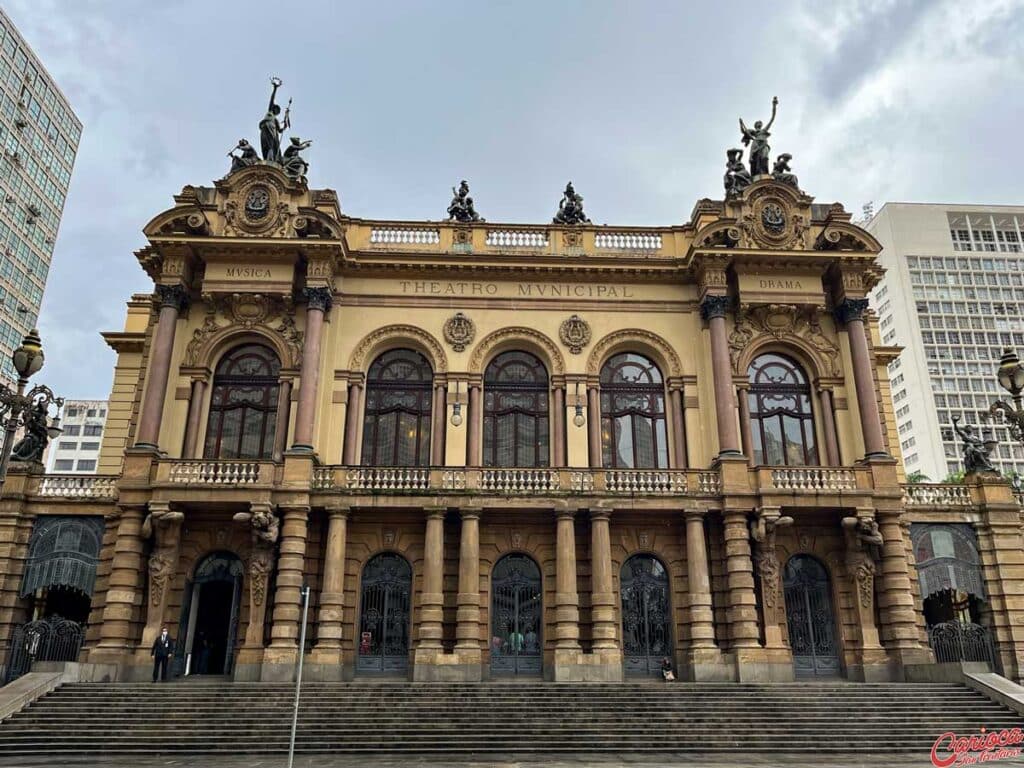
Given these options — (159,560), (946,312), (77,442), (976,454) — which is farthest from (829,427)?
(77,442)

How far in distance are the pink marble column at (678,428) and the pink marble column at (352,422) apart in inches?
405

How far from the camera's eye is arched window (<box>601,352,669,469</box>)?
24312mm

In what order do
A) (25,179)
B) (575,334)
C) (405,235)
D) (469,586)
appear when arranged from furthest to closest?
(25,179)
(405,235)
(575,334)
(469,586)

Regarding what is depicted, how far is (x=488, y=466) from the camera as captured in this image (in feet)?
74.7

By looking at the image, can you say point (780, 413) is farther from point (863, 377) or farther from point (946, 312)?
point (946, 312)

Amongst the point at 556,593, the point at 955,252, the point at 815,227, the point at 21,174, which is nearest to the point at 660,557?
the point at 556,593

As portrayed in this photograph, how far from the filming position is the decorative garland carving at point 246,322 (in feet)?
78.9

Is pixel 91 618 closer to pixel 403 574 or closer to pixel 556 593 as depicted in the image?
pixel 403 574

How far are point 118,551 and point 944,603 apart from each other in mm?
25244

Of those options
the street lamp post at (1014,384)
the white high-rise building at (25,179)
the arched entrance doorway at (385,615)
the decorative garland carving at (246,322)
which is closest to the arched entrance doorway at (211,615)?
the arched entrance doorway at (385,615)

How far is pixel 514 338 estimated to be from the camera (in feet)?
81.9

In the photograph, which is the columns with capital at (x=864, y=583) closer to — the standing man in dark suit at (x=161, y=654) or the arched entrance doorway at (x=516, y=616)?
the arched entrance doorway at (x=516, y=616)

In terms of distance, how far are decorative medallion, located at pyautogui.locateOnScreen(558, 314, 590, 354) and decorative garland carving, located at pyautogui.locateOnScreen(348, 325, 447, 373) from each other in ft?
13.4

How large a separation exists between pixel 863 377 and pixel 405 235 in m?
16.0
